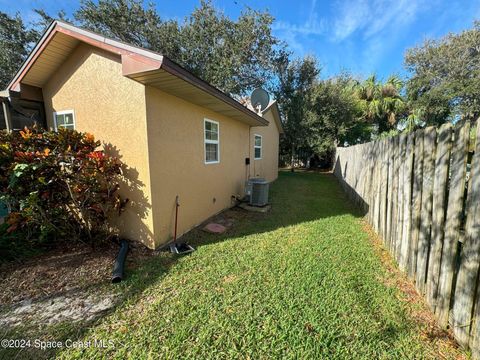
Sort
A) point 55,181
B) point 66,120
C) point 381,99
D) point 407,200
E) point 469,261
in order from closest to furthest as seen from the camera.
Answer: point 469,261
point 407,200
point 55,181
point 66,120
point 381,99

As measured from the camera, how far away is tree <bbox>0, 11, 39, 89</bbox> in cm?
1281

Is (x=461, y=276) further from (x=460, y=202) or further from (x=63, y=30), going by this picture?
(x=63, y=30)

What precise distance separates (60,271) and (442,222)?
16.7 ft

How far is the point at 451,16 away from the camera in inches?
581

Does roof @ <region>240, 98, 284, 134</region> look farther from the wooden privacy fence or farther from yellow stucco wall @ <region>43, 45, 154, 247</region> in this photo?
the wooden privacy fence

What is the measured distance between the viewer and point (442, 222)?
2350mm

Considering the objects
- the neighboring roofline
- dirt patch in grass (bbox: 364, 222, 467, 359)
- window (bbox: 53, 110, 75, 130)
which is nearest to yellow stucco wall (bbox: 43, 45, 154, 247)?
window (bbox: 53, 110, 75, 130)

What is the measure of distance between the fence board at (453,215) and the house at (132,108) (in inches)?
139

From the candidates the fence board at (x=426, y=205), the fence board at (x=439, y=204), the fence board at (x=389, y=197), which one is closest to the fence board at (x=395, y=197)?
the fence board at (x=389, y=197)

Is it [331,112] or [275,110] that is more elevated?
[331,112]

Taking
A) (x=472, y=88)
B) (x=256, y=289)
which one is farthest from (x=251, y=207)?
(x=472, y=88)

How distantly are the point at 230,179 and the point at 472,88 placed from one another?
72.1ft

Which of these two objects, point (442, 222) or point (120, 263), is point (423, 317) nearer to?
point (442, 222)

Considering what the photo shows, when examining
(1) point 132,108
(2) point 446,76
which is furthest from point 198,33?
(2) point 446,76
